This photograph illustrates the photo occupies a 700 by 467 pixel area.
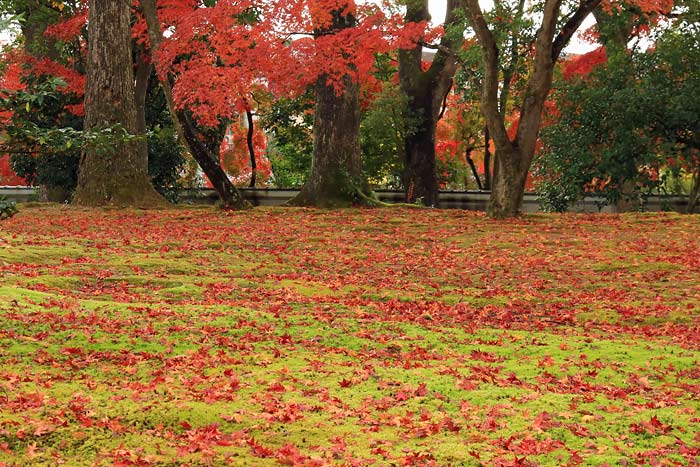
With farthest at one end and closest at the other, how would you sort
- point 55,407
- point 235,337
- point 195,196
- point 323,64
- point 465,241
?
point 195,196
point 323,64
point 465,241
point 235,337
point 55,407

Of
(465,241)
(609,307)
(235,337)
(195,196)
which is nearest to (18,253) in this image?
(235,337)

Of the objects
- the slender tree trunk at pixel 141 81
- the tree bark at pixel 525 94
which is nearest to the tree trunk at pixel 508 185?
the tree bark at pixel 525 94

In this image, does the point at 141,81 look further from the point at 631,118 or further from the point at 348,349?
the point at 348,349

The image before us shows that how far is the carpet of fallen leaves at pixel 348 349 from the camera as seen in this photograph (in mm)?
5758

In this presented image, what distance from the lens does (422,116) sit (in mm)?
26109

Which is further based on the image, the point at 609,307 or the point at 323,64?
the point at 323,64

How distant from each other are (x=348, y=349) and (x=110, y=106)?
13628mm

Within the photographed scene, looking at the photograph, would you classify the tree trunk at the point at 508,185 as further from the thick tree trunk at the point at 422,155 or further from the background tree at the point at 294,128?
the background tree at the point at 294,128

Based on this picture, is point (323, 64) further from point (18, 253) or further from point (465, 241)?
point (18, 253)

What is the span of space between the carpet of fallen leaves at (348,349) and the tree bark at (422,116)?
9735 millimetres

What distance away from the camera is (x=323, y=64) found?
20719mm

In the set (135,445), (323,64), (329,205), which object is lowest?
(135,445)

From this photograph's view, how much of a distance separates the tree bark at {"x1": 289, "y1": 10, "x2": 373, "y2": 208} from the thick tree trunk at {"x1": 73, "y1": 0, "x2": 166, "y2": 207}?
4.16 meters

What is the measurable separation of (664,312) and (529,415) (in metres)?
5.11
